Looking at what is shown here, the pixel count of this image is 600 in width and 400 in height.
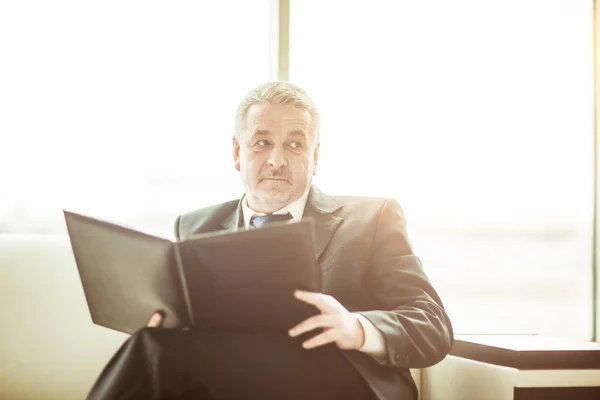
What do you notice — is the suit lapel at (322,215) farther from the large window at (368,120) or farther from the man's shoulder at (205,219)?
the large window at (368,120)

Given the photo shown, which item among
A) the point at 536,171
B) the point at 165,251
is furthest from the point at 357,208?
the point at 536,171

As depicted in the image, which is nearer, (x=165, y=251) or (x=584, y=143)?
(x=165, y=251)

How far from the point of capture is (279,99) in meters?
1.59

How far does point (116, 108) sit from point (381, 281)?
4.07 feet

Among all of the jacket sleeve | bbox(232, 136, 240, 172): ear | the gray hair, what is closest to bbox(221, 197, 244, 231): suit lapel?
bbox(232, 136, 240, 172): ear

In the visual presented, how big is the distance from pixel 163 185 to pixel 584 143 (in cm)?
164

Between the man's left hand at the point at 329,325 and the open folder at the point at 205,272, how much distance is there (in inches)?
0.7

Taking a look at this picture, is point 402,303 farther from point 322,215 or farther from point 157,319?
point 157,319

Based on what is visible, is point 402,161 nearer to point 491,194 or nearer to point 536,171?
point 491,194

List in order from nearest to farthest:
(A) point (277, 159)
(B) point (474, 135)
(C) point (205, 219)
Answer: (A) point (277, 159), (C) point (205, 219), (B) point (474, 135)

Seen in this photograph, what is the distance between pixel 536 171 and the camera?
232 cm

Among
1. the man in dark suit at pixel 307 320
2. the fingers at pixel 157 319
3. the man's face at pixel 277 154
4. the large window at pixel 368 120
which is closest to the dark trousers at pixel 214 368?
the man in dark suit at pixel 307 320

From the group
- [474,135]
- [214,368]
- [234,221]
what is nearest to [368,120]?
[474,135]

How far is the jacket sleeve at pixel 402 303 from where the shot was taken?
1.27 m
